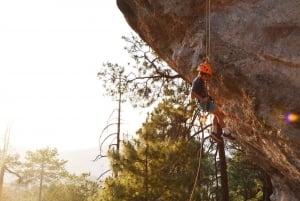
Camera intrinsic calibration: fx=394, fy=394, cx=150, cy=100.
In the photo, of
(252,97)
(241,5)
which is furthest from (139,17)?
(252,97)

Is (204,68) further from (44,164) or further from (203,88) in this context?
(44,164)

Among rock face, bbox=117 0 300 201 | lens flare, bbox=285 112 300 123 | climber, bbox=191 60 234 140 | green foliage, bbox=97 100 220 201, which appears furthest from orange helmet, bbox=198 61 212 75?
green foliage, bbox=97 100 220 201

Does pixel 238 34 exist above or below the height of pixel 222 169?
above

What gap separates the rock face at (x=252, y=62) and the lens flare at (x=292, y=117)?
0.07m

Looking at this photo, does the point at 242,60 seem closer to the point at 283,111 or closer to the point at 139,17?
the point at 283,111

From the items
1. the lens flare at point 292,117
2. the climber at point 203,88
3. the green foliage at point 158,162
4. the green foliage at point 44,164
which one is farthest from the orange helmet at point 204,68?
the green foliage at point 44,164

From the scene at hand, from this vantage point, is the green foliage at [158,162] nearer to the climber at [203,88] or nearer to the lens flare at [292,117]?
the climber at [203,88]

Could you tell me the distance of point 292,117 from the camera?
5902mm

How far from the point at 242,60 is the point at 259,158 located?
256 centimetres

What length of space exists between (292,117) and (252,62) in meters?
1.14

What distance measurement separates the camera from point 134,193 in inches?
436

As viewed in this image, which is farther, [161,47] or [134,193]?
[134,193]

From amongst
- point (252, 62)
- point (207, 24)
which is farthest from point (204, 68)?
point (207, 24)

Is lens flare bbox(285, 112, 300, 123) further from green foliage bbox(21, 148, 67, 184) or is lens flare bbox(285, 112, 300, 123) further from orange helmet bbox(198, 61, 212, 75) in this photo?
green foliage bbox(21, 148, 67, 184)
